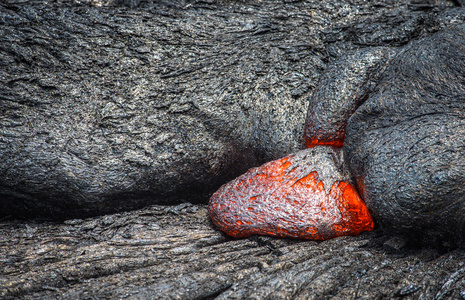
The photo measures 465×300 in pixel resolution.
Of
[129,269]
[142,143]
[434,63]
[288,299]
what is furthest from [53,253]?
[434,63]

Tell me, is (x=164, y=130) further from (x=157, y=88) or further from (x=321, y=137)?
(x=321, y=137)

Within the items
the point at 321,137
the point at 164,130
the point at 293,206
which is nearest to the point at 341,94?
the point at 321,137

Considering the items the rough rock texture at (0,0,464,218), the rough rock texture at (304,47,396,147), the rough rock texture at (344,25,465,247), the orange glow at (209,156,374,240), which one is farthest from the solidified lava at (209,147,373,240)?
the rough rock texture at (0,0,464,218)

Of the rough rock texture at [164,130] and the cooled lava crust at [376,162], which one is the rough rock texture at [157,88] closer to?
the rough rock texture at [164,130]

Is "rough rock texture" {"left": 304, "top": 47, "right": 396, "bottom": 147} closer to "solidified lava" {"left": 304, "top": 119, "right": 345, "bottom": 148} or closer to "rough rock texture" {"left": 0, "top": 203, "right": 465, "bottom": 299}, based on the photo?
"solidified lava" {"left": 304, "top": 119, "right": 345, "bottom": 148}

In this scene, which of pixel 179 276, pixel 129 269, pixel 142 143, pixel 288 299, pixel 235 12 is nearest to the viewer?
pixel 288 299

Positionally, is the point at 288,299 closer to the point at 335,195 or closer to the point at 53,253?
the point at 335,195
